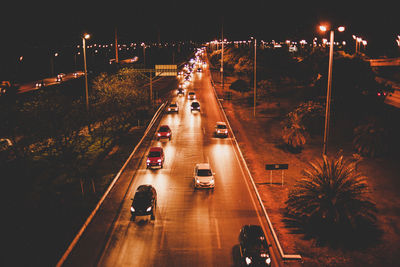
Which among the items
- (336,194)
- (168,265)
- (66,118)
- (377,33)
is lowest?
(168,265)

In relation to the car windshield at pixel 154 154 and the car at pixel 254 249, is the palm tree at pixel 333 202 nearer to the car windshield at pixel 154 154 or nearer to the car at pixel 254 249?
the car at pixel 254 249

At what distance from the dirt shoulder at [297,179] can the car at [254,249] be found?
80.9 inches

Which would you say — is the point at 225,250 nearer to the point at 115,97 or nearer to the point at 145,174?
the point at 145,174

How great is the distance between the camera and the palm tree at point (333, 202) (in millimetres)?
17109

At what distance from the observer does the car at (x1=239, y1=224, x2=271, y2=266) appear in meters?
14.2

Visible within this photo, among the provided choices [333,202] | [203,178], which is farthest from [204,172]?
[333,202]

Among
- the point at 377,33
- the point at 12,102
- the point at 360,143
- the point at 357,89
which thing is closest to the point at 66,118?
the point at 12,102

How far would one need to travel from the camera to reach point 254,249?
573 inches

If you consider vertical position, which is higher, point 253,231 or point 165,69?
point 165,69

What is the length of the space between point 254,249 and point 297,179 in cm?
1212

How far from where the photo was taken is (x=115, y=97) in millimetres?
35656

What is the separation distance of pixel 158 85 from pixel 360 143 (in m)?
56.1

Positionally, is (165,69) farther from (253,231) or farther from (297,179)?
(253,231)

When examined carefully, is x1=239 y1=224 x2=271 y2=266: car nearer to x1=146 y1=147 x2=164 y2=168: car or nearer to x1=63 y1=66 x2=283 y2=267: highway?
x1=63 y1=66 x2=283 y2=267: highway
